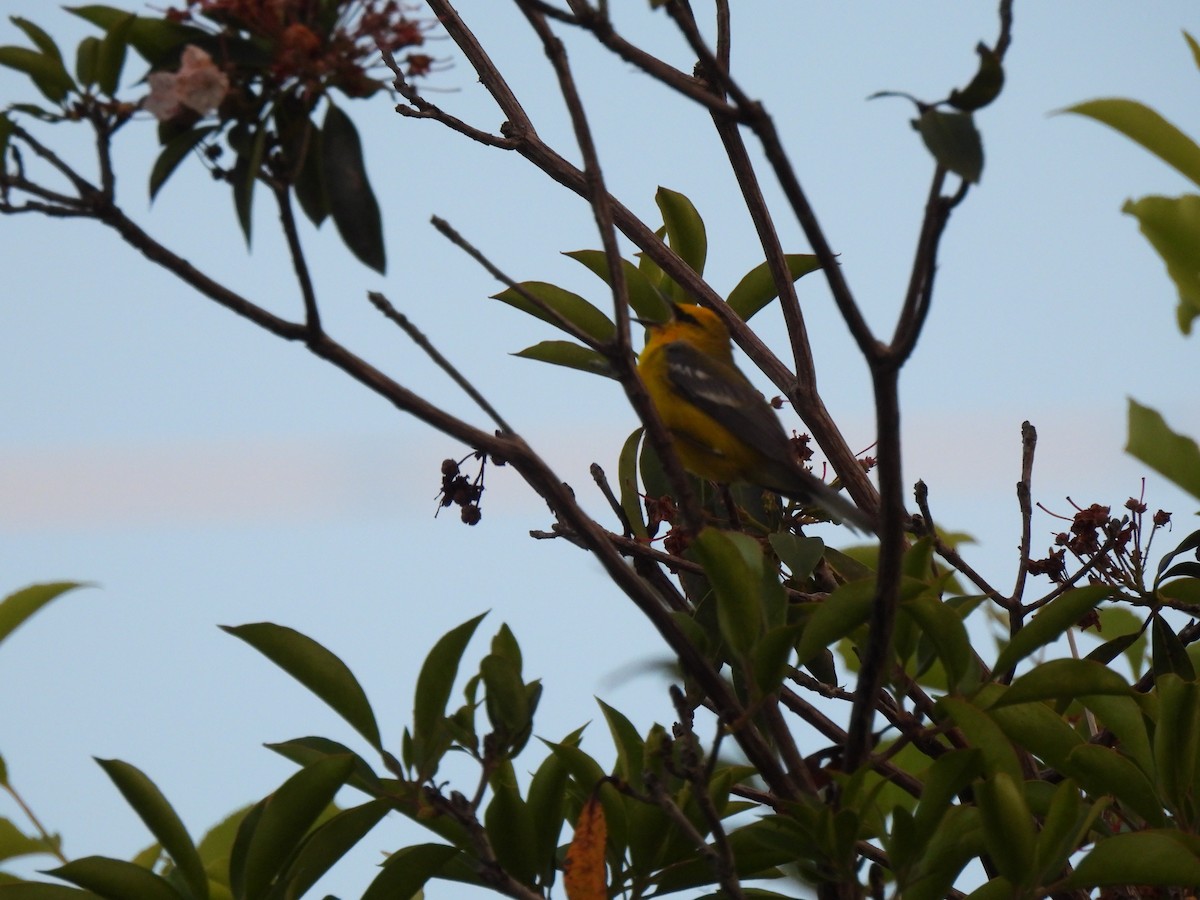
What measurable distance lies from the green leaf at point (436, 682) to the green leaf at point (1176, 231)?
1812 mm

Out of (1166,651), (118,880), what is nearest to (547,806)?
(118,880)

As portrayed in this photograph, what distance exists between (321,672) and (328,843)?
0.32 metres

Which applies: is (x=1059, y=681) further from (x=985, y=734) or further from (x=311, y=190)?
(x=311, y=190)

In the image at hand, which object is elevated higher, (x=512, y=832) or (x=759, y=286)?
(x=759, y=286)

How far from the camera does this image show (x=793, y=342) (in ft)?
10.6

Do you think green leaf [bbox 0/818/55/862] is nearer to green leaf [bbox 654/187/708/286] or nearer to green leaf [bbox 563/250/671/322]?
green leaf [bbox 563/250/671/322]

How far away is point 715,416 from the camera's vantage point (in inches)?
171

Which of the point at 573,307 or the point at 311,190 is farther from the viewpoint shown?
the point at 573,307

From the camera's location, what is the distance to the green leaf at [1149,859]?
7.07 feet

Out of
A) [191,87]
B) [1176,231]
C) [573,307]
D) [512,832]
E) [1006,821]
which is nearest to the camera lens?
[191,87]

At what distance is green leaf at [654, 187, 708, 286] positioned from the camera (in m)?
3.61

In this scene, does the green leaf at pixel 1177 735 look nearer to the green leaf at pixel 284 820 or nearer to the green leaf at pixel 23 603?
the green leaf at pixel 284 820

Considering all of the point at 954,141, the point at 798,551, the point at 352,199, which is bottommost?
the point at 798,551

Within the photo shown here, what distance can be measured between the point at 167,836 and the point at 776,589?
1224 millimetres
